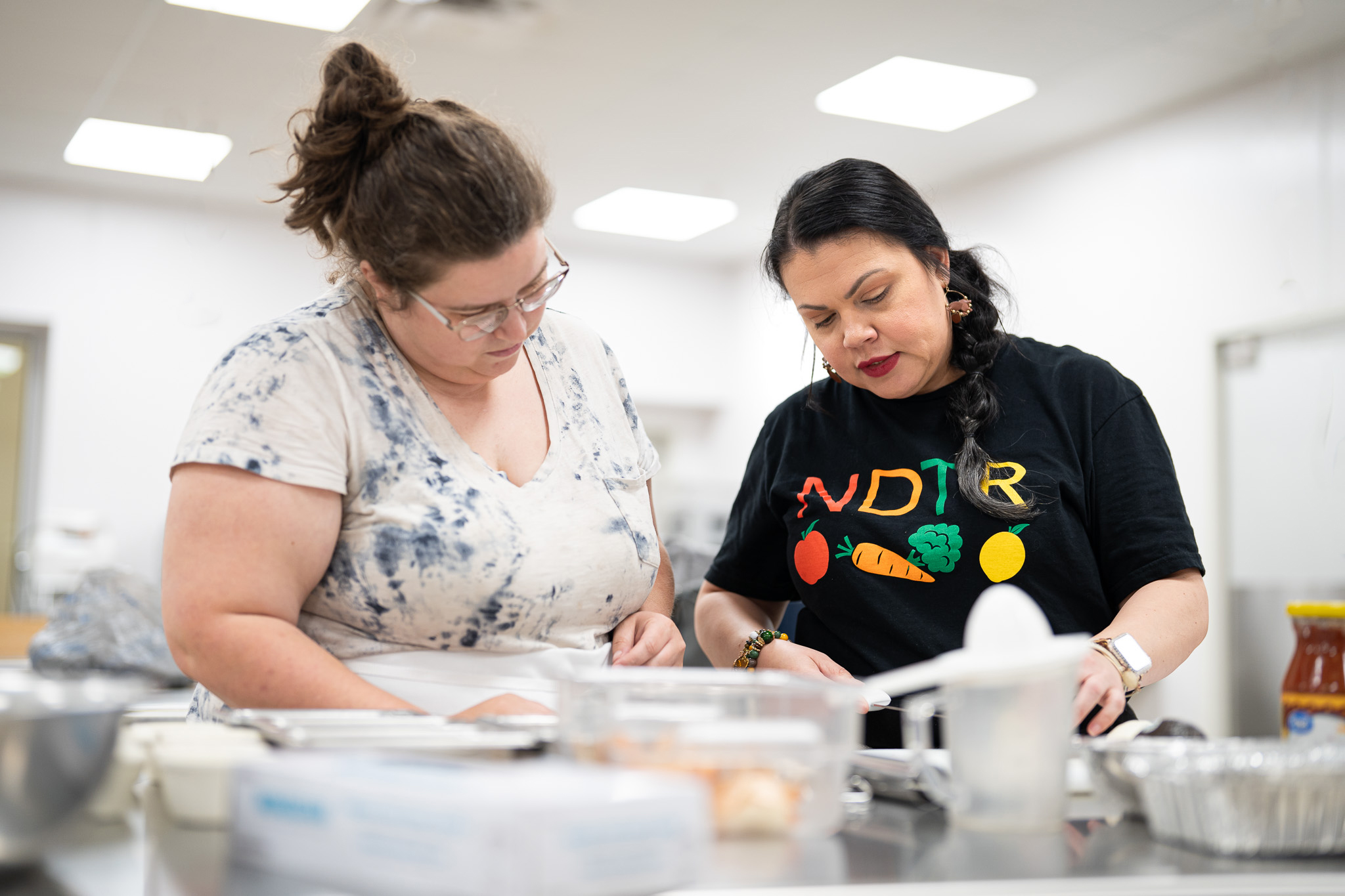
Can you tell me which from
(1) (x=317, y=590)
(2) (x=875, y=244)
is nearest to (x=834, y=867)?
(1) (x=317, y=590)

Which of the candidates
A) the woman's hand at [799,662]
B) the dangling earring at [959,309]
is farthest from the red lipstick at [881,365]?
the woman's hand at [799,662]

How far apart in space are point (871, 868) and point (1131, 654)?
593 mm

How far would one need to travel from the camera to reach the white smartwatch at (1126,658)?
1062mm

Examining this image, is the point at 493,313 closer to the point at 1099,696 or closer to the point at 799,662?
the point at 799,662

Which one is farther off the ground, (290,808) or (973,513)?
(973,513)

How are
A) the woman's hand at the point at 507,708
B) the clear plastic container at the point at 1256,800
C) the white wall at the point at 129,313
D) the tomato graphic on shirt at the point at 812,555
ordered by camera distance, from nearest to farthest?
the clear plastic container at the point at 1256,800 < the woman's hand at the point at 507,708 < the tomato graphic on shirt at the point at 812,555 < the white wall at the point at 129,313

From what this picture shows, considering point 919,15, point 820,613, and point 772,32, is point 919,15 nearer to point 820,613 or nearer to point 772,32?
point 772,32

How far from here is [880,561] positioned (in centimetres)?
132

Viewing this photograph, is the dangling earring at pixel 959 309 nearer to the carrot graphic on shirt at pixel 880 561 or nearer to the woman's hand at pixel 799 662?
the carrot graphic on shirt at pixel 880 561

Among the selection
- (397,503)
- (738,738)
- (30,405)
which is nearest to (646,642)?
(397,503)

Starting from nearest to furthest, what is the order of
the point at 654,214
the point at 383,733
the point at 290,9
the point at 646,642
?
the point at 383,733 → the point at 646,642 → the point at 290,9 → the point at 654,214

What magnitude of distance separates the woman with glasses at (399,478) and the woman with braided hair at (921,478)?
0.91ft

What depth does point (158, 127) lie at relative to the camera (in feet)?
14.5

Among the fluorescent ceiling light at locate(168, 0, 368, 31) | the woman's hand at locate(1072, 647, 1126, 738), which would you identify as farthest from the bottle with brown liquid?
the fluorescent ceiling light at locate(168, 0, 368, 31)
